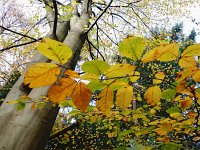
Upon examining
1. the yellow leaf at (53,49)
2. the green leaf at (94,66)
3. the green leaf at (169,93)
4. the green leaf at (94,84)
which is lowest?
the yellow leaf at (53,49)

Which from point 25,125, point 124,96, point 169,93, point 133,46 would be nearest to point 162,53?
point 133,46

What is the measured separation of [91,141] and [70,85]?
11420 mm

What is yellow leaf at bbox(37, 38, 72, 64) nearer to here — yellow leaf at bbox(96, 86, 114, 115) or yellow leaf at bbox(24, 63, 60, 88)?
yellow leaf at bbox(24, 63, 60, 88)

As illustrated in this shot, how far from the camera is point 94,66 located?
487 mm

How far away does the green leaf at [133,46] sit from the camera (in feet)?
1.57

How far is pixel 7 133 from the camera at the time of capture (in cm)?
127

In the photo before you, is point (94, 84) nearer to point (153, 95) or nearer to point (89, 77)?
point (89, 77)

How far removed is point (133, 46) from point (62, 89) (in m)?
0.19

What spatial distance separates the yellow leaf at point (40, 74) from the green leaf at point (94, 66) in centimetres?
6

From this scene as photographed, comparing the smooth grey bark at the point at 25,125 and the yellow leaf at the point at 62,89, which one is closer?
the yellow leaf at the point at 62,89

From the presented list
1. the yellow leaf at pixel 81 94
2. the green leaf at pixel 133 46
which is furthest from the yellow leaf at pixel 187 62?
the yellow leaf at pixel 81 94

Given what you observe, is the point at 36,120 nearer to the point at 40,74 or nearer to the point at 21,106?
the point at 21,106

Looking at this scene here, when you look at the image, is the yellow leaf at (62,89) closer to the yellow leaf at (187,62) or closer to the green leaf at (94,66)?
the green leaf at (94,66)

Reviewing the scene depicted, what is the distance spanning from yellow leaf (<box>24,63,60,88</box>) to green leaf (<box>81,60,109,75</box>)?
0.06 meters
